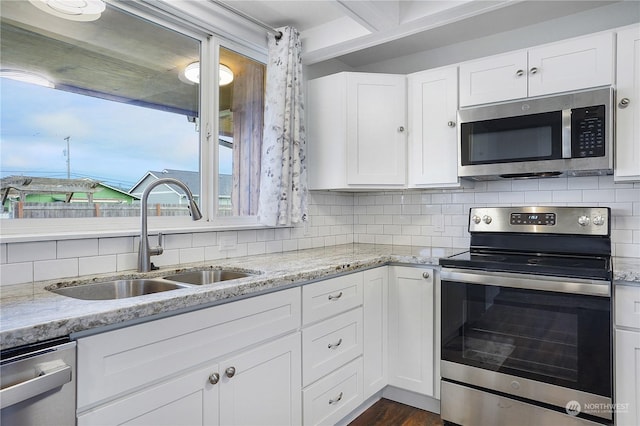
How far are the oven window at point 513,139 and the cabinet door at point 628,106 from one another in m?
0.27

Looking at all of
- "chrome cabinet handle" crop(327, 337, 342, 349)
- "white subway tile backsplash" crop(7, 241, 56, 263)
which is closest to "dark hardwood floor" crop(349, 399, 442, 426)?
"chrome cabinet handle" crop(327, 337, 342, 349)

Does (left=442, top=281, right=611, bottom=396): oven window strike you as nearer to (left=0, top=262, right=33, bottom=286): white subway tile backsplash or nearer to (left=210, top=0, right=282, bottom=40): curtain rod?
(left=210, top=0, right=282, bottom=40): curtain rod

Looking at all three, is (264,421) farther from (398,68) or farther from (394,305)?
(398,68)

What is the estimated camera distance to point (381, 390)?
2.42 metres

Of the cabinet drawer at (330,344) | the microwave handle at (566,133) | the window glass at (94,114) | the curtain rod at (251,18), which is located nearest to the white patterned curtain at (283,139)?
the curtain rod at (251,18)

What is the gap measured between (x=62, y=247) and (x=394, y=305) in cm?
172

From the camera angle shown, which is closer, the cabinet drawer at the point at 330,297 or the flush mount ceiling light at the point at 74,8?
the flush mount ceiling light at the point at 74,8

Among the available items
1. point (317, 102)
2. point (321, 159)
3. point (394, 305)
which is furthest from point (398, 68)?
point (394, 305)

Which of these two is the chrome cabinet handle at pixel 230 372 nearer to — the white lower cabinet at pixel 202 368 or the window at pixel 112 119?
the white lower cabinet at pixel 202 368

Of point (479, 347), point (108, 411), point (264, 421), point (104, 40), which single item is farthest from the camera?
point (479, 347)

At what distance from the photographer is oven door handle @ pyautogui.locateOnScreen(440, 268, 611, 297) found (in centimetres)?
171

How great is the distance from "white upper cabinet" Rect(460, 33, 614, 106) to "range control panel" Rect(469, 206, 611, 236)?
0.65 m

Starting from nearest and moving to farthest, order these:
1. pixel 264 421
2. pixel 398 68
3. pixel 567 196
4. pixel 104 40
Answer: pixel 264 421 → pixel 104 40 → pixel 567 196 → pixel 398 68

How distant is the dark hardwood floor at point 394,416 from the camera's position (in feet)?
7.05
